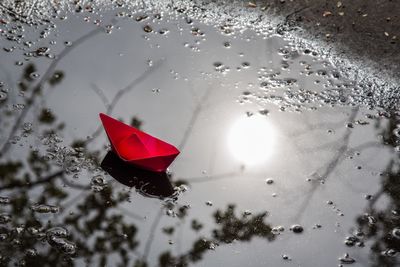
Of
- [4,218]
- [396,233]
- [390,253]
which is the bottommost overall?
[4,218]

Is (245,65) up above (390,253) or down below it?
above

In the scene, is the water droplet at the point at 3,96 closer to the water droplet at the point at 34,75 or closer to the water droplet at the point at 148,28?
the water droplet at the point at 34,75

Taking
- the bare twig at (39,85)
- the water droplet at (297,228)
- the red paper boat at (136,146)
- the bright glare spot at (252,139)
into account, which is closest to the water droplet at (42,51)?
the bare twig at (39,85)

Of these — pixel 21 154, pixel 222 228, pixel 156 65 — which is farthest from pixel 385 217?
pixel 21 154

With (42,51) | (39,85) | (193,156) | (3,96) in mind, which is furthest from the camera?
(42,51)

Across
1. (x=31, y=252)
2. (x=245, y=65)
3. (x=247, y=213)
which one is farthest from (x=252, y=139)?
(x=31, y=252)

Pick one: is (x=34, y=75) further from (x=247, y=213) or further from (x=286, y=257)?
(x=286, y=257)

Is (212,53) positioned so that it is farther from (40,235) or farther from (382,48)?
(40,235)
